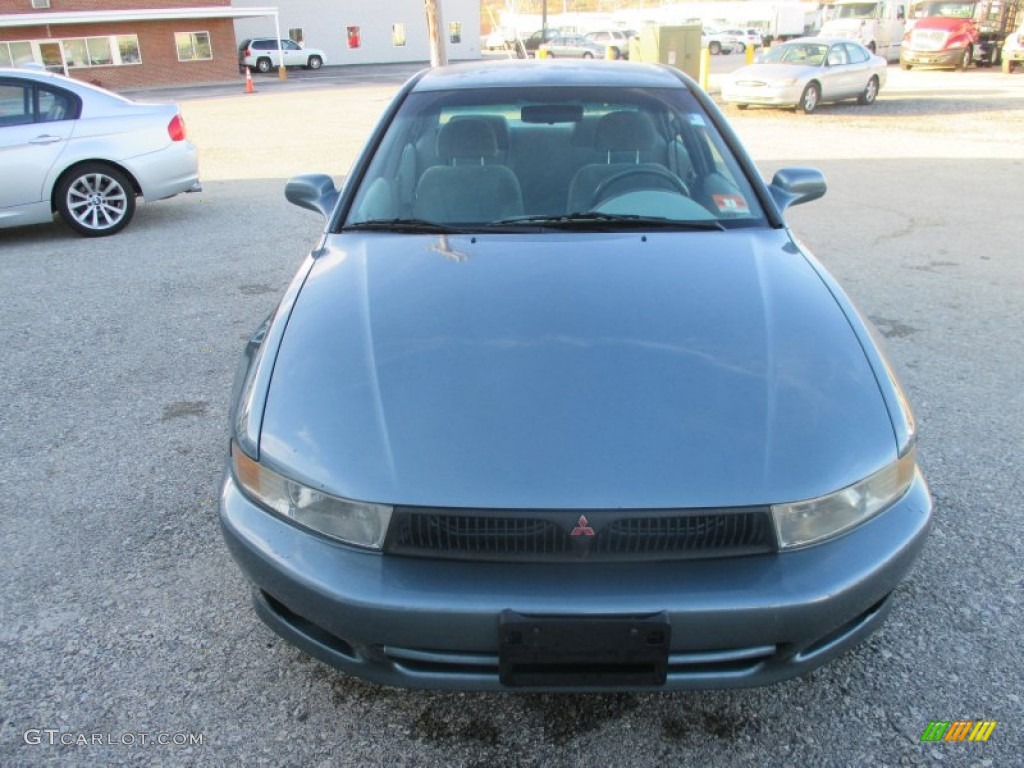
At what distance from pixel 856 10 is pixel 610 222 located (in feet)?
121

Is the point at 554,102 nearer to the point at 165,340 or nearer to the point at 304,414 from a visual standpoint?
the point at 304,414

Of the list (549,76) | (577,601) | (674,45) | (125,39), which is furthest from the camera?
(125,39)

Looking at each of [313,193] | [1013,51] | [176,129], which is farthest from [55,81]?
[1013,51]

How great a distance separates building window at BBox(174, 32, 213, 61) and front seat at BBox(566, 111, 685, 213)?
38187mm

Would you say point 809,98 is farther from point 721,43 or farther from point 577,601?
point 721,43

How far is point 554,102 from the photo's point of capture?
10.8 feet

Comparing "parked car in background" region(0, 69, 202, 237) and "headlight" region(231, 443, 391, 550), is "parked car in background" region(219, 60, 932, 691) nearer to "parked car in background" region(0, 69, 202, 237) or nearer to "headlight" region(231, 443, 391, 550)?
"headlight" region(231, 443, 391, 550)

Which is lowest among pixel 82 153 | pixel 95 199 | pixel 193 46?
pixel 95 199

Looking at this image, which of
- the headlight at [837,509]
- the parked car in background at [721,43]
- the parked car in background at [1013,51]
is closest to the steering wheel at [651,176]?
the headlight at [837,509]

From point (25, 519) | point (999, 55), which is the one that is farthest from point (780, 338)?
point (999, 55)

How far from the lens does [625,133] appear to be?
332cm

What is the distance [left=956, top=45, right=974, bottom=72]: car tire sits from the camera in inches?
1057

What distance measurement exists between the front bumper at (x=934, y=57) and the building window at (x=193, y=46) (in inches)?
1117

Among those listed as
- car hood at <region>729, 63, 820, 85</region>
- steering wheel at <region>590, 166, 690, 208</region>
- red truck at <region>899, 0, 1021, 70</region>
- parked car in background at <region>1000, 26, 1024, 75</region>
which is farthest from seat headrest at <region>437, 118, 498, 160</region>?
red truck at <region>899, 0, 1021, 70</region>
